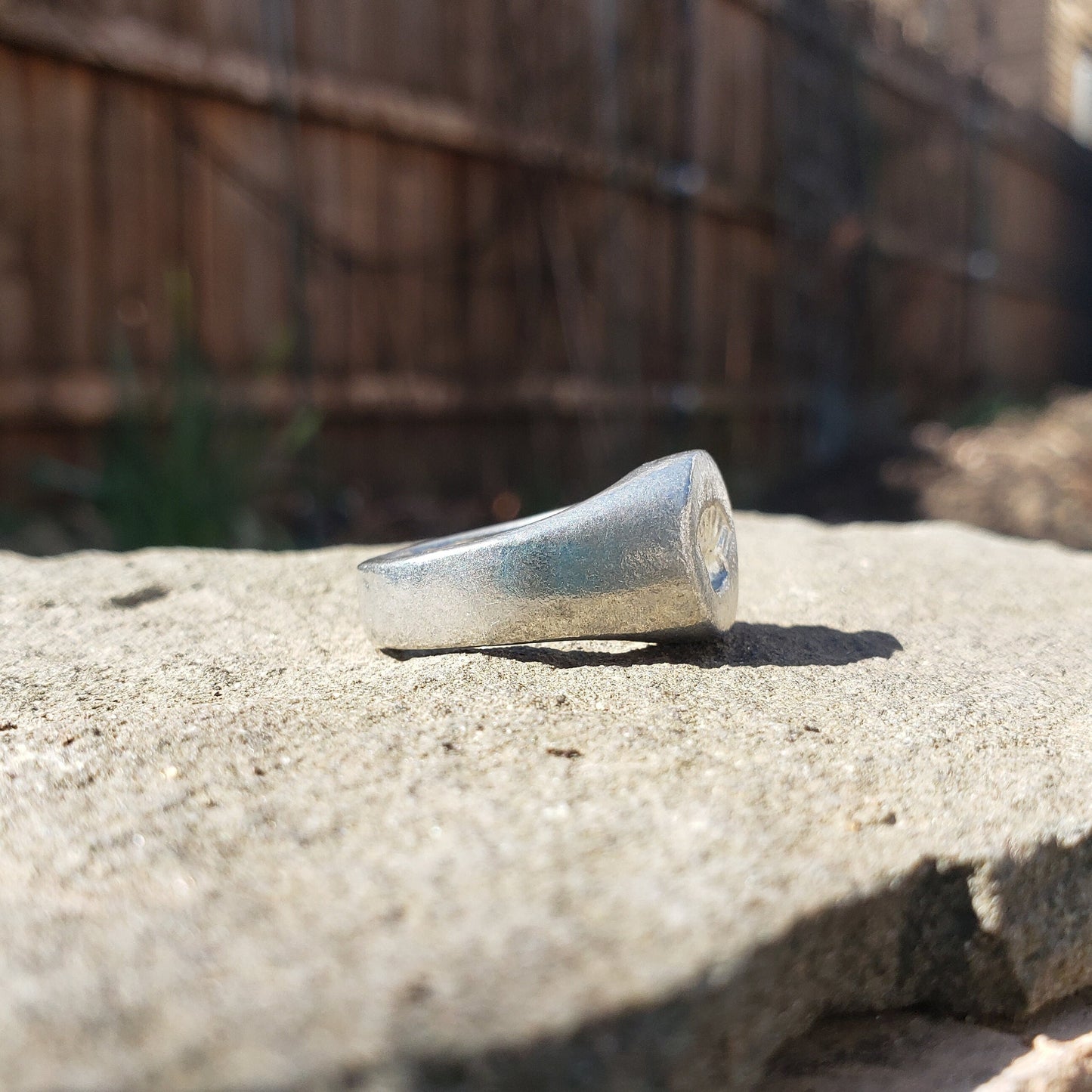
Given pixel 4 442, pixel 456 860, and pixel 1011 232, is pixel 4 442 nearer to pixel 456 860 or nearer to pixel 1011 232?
pixel 456 860

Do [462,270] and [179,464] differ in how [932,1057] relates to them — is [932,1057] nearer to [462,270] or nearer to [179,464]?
[179,464]

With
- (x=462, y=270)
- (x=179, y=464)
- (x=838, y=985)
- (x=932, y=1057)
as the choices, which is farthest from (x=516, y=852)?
(x=462, y=270)

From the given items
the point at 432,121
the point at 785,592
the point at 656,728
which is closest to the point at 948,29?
the point at 432,121

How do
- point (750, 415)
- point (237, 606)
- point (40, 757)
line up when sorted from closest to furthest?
point (40, 757), point (237, 606), point (750, 415)

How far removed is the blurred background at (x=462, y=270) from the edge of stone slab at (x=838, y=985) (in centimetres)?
283

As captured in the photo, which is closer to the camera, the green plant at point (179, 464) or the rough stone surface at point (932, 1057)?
the rough stone surface at point (932, 1057)

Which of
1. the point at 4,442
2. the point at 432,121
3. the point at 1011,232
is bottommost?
the point at 4,442

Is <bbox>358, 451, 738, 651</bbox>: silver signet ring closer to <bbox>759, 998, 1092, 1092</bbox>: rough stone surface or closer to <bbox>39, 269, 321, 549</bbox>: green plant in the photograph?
<bbox>759, 998, 1092, 1092</bbox>: rough stone surface

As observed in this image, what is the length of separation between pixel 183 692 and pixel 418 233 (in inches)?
124

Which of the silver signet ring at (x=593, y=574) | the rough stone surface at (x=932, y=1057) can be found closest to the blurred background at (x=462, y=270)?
the silver signet ring at (x=593, y=574)

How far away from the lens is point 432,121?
4305 mm

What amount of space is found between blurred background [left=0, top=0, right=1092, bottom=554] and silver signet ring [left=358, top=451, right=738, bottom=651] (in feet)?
7.02

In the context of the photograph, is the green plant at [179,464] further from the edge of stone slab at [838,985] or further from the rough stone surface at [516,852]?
the edge of stone slab at [838,985]

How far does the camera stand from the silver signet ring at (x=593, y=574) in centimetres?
145
